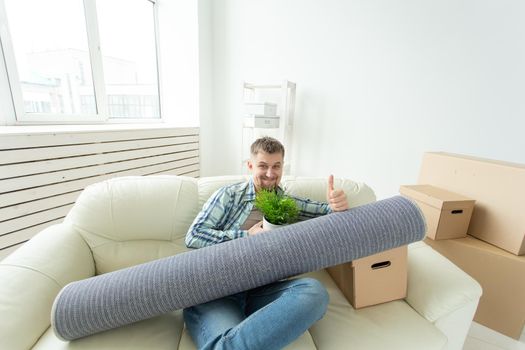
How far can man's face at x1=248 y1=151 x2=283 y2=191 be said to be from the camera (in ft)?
3.58

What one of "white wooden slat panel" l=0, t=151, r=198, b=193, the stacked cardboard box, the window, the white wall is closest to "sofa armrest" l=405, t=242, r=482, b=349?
A: the stacked cardboard box

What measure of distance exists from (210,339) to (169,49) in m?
2.53

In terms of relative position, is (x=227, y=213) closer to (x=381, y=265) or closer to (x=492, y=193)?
(x=381, y=265)

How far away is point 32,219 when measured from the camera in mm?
1318

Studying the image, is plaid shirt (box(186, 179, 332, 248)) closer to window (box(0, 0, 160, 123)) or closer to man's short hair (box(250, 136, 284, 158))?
man's short hair (box(250, 136, 284, 158))

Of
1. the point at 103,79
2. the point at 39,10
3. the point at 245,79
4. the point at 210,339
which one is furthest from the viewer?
the point at 245,79

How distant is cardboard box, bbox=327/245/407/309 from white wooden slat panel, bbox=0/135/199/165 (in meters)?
1.54

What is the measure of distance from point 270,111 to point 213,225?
1.35 metres

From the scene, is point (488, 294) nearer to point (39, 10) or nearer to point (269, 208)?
point (269, 208)

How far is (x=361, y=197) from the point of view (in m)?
1.27

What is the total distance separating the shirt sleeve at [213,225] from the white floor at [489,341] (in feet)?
4.06

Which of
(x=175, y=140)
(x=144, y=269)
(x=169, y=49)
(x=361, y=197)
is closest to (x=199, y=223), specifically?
(x=144, y=269)

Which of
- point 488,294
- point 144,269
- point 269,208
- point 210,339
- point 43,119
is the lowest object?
point 488,294

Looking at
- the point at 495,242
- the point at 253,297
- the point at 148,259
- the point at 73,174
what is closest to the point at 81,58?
the point at 73,174
